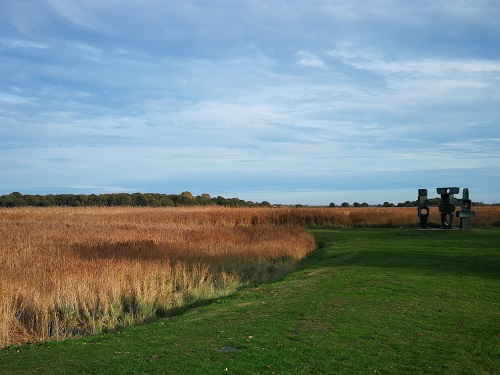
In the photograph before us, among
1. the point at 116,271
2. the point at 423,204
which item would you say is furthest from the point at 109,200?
the point at 116,271

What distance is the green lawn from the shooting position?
19.2ft

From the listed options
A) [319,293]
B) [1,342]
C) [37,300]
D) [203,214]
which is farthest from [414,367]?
[203,214]

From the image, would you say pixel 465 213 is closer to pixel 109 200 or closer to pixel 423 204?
pixel 423 204

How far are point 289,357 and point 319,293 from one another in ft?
14.4

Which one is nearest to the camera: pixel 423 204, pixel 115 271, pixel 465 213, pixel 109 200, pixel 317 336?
pixel 317 336

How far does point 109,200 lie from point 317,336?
191 ft

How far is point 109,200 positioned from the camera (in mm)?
62531

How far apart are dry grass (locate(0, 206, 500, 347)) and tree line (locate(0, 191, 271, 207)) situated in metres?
31.8

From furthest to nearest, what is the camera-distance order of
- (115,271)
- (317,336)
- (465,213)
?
(465,213)
(115,271)
(317,336)

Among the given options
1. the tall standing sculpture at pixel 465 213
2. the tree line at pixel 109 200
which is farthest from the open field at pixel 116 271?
the tree line at pixel 109 200

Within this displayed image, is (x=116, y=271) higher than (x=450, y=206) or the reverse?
the reverse

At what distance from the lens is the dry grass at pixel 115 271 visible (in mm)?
9602

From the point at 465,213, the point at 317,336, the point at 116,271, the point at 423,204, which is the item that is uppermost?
the point at 423,204

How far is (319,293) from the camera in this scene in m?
10.4
